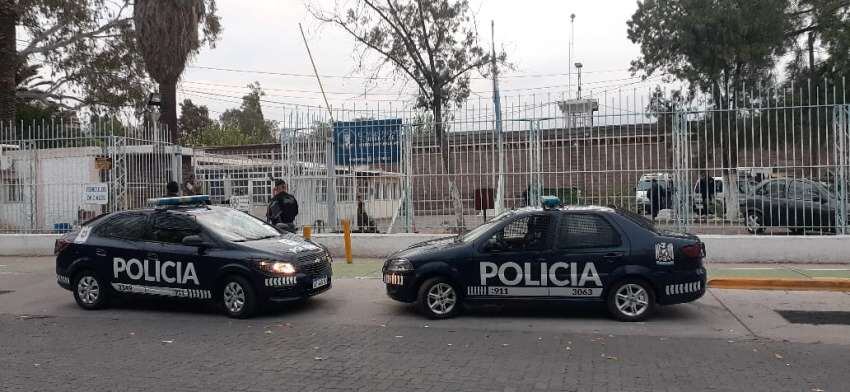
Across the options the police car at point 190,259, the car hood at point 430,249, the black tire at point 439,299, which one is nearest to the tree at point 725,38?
the car hood at point 430,249

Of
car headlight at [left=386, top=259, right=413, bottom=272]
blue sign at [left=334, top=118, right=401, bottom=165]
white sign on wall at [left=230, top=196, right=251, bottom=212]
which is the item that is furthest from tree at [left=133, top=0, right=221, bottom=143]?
car headlight at [left=386, top=259, right=413, bottom=272]

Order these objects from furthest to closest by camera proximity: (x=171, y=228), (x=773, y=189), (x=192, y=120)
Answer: (x=192, y=120) < (x=773, y=189) < (x=171, y=228)

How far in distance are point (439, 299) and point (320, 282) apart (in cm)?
167

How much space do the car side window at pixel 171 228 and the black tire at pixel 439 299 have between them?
3085 mm

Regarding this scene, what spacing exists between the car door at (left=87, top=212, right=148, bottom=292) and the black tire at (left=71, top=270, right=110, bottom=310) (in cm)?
16

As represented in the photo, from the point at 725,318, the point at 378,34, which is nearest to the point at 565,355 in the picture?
the point at 725,318

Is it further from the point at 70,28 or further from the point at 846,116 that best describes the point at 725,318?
the point at 70,28

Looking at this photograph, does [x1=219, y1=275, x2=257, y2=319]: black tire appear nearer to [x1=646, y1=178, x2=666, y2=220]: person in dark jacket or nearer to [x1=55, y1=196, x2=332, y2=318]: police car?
[x1=55, y1=196, x2=332, y2=318]: police car

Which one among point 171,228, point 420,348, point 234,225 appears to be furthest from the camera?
point 234,225

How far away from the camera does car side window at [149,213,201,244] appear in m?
9.04

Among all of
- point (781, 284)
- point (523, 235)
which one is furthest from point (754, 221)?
point (523, 235)

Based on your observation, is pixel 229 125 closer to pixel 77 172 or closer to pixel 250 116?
pixel 250 116

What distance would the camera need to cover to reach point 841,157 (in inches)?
472

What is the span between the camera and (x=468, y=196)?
1395 centimetres
